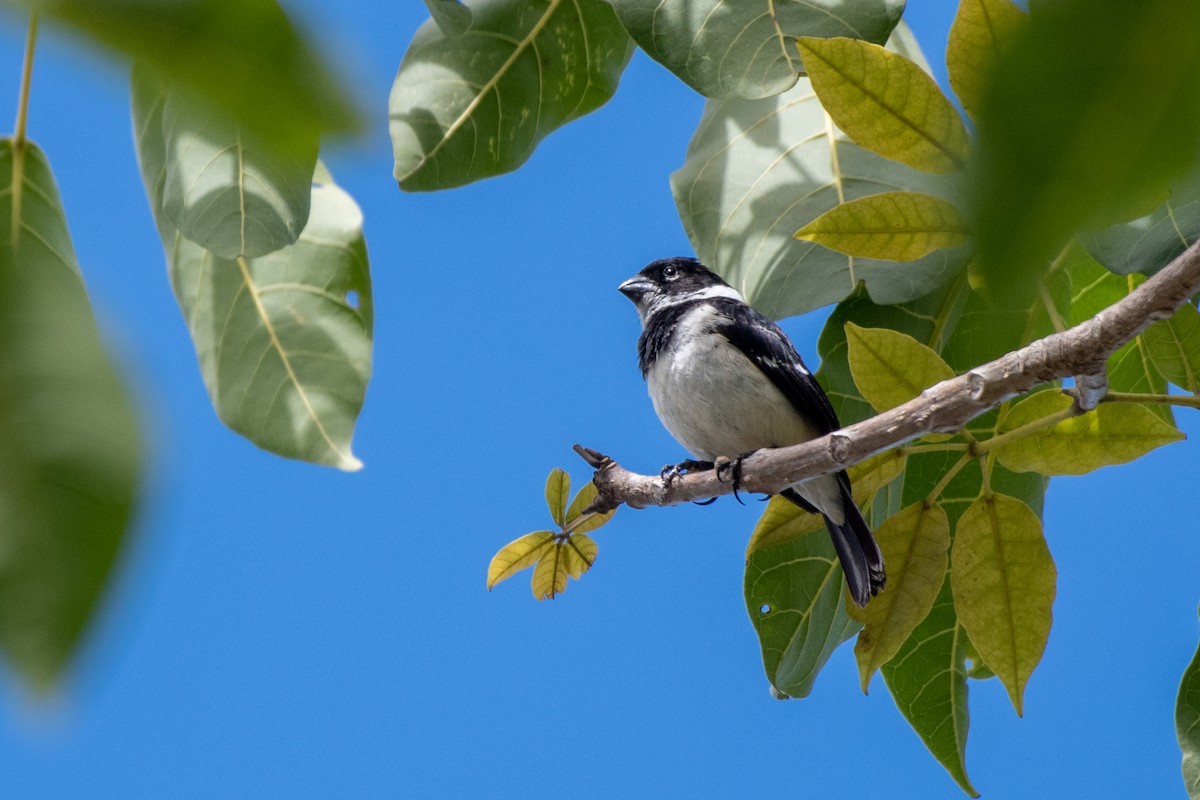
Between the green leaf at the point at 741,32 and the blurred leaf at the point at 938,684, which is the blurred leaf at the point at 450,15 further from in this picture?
the blurred leaf at the point at 938,684

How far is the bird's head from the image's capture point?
11.4 feet

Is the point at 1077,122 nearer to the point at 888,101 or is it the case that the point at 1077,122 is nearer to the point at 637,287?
the point at 888,101

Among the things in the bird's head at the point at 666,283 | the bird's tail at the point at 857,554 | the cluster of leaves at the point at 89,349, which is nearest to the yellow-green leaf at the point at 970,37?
the bird's tail at the point at 857,554

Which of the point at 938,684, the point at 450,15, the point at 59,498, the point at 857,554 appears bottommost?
the point at 59,498

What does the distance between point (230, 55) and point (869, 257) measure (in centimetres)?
135

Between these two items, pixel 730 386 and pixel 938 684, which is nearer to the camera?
pixel 938 684

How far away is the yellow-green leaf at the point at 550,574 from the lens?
2.02 meters

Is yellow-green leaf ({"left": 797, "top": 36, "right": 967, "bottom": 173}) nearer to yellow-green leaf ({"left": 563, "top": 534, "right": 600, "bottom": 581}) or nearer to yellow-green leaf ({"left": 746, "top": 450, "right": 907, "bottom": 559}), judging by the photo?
yellow-green leaf ({"left": 746, "top": 450, "right": 907, "bottom": 559})

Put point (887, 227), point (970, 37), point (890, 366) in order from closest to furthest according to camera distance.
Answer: point (970, 37), point (887, 227), point (890, 366)

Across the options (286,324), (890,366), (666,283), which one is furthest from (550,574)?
(666,283)

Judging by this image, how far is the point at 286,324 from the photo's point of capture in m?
2.04

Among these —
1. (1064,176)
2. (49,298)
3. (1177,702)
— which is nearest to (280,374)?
(1177,702)

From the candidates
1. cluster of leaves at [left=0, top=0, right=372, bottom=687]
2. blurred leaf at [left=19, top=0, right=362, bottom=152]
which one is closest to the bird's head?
cluster of leaves at [left=0, top=0, right=372, bottom=687]

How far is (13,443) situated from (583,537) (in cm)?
180
